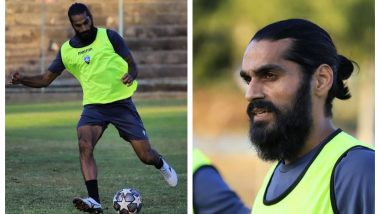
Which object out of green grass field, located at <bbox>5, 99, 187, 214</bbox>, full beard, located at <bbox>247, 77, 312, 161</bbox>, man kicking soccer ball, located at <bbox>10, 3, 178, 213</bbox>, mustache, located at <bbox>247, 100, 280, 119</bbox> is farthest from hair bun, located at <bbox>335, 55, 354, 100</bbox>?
man kicking soccer ball, located at <bbox>10, 3, 178, 213</bbox>

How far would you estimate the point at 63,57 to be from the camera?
171 inches

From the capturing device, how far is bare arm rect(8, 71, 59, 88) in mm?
4363

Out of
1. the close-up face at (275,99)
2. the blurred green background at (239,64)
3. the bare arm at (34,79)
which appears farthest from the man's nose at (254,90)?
the bare arm at (34,79)

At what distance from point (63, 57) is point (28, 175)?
0.79 metres

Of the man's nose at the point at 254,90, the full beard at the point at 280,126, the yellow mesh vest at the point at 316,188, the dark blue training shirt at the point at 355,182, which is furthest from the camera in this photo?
the man's nose at the point at 254,90

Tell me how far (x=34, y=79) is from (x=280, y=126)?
7.80 ft

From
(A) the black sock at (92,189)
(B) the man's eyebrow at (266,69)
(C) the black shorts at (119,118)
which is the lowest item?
(A) the black sock at (92,189)

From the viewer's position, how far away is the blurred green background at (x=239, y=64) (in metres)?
3.78

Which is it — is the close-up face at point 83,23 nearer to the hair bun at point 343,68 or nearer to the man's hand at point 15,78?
the man's hand at point 15,78

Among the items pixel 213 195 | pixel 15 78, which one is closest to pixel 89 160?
pixel 15 78

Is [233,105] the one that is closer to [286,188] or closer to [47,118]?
[47,118]

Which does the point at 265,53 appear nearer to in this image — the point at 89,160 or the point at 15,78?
the point at 89,160

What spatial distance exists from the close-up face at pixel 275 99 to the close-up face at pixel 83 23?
1894mm

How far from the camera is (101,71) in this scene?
167 inches
